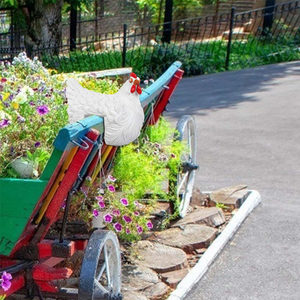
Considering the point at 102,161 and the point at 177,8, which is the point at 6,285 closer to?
the point at 102,161

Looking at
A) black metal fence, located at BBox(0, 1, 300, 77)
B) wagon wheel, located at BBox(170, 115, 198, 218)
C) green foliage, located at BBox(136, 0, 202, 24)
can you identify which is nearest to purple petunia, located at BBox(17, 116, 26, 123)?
wagon wheel, located at BBox(170, 115, 198, 218)

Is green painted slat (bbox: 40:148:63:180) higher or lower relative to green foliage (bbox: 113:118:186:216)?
higher

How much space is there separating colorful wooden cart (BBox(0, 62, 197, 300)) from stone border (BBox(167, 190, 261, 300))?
0.64m

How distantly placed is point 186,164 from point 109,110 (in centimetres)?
218

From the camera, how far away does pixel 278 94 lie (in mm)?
11383

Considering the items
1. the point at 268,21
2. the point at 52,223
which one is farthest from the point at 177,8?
the point at 52,223

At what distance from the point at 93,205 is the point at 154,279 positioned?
0.70 meters

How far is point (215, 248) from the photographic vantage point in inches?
195

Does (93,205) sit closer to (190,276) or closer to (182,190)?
(190,276)

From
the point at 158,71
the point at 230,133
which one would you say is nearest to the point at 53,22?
the point at 158,71

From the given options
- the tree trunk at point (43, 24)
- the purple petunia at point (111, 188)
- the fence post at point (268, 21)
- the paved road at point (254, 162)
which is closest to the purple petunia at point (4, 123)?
the purple petunia at point (111, 188)

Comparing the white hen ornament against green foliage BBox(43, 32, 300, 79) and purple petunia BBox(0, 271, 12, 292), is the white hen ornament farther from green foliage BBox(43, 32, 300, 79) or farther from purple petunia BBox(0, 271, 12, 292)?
green foliage BBox(43, 32, 300, 79)

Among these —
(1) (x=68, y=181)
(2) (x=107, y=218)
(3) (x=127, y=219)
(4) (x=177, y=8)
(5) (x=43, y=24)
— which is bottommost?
(4) (x=177, y=8)

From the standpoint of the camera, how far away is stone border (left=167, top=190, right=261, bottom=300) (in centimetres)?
426
